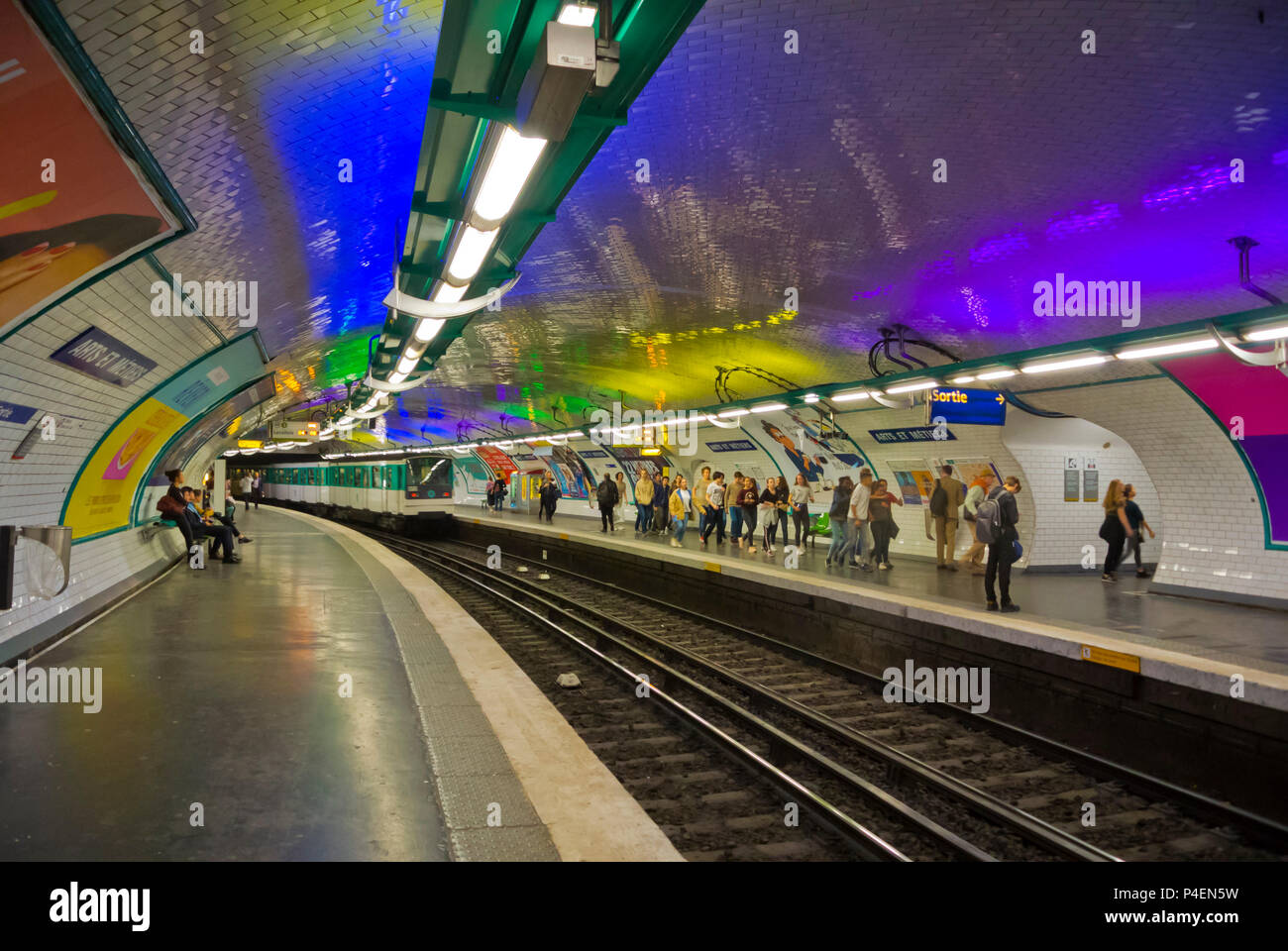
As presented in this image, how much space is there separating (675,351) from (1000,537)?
5890mm

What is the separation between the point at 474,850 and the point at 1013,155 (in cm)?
533

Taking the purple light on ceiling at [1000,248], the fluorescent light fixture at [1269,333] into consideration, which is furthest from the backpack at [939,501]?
the fluorescent light fixture at [1269,333]

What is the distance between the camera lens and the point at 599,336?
1235 cm

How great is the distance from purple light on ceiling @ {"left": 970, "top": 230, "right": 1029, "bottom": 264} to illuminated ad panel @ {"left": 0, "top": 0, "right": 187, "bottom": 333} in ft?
20.1

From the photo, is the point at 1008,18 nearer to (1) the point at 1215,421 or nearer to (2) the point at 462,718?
(2) the point at 462,718

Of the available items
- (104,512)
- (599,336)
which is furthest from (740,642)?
(104,512)

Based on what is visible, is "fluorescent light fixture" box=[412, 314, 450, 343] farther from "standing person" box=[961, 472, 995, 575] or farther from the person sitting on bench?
"standing person" box=[961, 472, 995, 575]

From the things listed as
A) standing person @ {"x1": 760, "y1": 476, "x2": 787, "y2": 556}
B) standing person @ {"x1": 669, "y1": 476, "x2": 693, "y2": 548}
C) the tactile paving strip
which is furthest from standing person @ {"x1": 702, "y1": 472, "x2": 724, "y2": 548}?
the tactile paving strip

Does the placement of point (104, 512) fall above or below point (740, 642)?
above

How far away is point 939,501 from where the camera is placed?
12.0m

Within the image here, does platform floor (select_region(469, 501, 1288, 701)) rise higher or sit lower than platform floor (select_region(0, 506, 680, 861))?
higher

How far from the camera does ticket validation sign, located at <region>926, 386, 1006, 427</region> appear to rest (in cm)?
1031

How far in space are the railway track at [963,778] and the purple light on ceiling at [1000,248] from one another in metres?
4.09

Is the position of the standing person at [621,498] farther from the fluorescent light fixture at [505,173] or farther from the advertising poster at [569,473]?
the fluorescent light fixture at [505,173]
